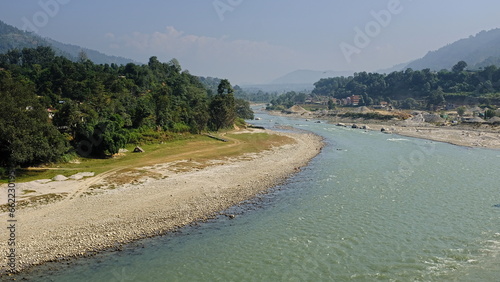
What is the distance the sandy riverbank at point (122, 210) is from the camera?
1894 centimetres

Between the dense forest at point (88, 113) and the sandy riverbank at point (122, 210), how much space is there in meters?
5.16

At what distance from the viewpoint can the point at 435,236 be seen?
21.6 meters

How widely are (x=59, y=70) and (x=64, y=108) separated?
38.6 metres

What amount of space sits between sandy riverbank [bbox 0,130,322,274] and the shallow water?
1.63 m

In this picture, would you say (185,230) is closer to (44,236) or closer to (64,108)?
(44,236)

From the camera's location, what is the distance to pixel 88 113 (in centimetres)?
4481

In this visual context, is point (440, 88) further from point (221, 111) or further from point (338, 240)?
point (338, 240)

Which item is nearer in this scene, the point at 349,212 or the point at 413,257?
the point at 413,257

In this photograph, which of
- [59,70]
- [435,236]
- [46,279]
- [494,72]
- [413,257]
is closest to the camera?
[46,279]

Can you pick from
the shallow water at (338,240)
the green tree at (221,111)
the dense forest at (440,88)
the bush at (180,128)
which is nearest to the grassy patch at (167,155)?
the bush at (180,128)

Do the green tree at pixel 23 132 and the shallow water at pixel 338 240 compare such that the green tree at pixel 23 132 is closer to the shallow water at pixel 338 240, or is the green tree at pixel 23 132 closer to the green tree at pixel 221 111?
the shallow water at pixel 338 240

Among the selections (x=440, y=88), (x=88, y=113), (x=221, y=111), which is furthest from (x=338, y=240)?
(x=440, y=88)

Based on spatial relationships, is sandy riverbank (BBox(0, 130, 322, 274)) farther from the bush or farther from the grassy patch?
the bush

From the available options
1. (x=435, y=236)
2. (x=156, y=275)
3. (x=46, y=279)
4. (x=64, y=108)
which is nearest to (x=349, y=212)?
(x=435, y=236)
